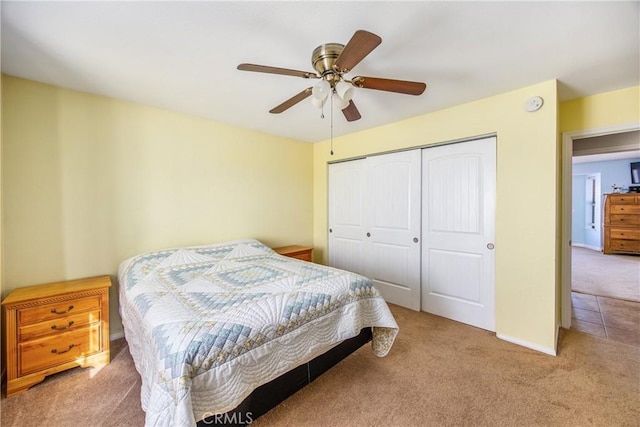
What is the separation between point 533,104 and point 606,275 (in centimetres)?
431

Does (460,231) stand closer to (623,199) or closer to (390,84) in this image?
(390,84)

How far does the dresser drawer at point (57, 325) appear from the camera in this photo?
5.72 feet

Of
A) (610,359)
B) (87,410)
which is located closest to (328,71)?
(87,410)

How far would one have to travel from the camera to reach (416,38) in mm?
1543

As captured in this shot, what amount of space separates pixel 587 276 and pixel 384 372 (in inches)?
187

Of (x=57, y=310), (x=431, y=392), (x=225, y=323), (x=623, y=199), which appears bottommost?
(x=431, y=392)

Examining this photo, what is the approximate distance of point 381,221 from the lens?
3359mm

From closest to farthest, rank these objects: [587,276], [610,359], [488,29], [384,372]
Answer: [488,29] → [384,372] → [610,359] → [587,276]

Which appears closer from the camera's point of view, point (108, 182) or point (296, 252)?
point (108, 182)

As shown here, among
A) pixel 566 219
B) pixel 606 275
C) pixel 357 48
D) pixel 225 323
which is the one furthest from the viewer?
pixel 606 275

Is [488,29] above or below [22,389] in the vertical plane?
above

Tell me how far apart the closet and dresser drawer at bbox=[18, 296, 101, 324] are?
283 centimetres

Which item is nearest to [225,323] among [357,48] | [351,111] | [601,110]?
[357,48]

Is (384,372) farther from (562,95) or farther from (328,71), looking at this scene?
(562,95)
